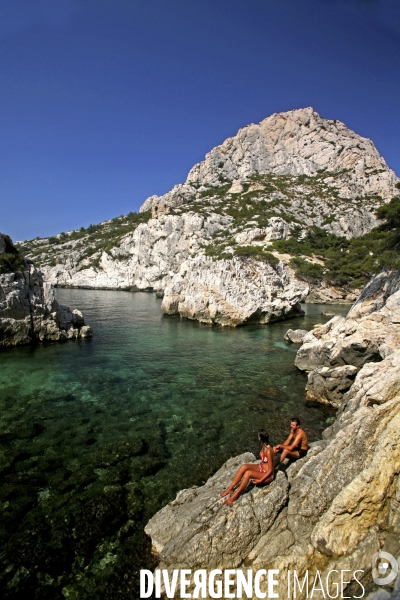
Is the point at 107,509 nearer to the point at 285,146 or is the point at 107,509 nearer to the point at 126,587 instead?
the point at 126,587

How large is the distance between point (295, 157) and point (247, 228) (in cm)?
6195

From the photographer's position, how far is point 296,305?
126 feet

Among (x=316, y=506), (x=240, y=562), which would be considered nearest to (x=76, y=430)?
(x=240, y=562)

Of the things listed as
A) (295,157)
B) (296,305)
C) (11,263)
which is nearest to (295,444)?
(11,263)

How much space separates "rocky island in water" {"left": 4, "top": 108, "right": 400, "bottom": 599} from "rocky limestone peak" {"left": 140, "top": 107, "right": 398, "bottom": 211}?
0.85m

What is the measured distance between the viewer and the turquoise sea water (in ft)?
18.3

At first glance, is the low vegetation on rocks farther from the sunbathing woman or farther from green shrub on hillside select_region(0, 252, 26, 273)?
green shrub on hillside select_region(0, 252, 26, 273)

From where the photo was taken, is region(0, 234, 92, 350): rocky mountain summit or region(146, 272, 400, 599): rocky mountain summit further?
region(0, 234, 92, 350): rocky mountain summit

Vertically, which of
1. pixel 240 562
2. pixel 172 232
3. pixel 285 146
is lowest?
pixel 240 562

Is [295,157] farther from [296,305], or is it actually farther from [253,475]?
[253,475]

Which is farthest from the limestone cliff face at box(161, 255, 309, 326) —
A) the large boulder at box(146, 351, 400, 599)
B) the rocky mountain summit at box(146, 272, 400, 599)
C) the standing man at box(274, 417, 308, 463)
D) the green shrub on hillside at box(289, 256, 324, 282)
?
the large boulder at box(146, 351, 400, 599)

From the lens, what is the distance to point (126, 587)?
16.7ft

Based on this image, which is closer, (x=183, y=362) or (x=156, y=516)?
(x=156, y=516)

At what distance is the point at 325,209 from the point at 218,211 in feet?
112
